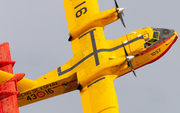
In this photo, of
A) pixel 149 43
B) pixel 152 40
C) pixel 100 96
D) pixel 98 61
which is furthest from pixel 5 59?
pixel 152 40

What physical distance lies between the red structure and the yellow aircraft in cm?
258

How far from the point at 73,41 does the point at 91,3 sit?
4.66m

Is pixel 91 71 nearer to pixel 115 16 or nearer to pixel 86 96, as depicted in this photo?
pixel 86 96

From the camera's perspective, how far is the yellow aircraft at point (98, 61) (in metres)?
42.0

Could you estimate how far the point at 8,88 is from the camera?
40.2m

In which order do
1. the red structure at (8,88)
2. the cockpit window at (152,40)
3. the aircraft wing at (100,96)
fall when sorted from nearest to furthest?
the red structure at (8,88) → the aircraft wing at (100,96) → the cockpit window at (152,40)

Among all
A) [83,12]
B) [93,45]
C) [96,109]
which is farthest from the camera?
[83,12]

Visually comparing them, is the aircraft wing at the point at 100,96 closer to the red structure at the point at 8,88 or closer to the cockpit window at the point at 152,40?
the cockpit window at the point at 152,40

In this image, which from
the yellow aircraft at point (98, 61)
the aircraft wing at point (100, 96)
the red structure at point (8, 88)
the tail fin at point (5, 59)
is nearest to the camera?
the red structure at point (8, 88)

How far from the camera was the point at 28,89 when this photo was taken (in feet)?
144

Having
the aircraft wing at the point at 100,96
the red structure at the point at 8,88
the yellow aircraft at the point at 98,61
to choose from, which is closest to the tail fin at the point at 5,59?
the red structure at the point at 8,88

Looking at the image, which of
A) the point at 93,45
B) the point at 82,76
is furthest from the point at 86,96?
the point at 93,45

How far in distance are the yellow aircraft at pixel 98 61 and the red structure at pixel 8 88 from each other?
258cm

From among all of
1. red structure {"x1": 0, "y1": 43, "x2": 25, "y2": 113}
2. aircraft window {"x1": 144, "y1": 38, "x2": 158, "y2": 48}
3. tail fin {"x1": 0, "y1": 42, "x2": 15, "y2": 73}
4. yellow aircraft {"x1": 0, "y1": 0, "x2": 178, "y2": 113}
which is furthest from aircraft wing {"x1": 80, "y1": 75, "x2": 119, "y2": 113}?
tail fin {"x1": 0, "y1": 42, "x2": 15, "y2": 73}
